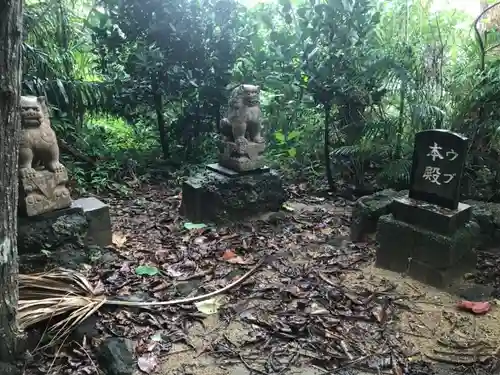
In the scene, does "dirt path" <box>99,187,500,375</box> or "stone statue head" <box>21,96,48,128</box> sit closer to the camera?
"dirt path" <box>99,187,500,375</box>

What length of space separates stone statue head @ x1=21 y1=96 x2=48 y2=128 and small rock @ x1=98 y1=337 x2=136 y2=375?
1781mm

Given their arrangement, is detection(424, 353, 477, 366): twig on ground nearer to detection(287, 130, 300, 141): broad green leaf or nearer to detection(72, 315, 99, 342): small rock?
detection(72, 315, 99, 342): small rock

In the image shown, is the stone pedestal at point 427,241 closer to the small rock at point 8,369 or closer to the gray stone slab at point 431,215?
the gray stone slab at point 431,215

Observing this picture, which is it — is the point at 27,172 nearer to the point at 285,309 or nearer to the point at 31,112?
the point at 31,112

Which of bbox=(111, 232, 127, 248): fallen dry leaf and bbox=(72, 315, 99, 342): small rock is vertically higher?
bbox=(111, 232, 127, 248): fallen dry leaf

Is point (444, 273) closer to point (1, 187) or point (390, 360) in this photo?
point (390, 360)

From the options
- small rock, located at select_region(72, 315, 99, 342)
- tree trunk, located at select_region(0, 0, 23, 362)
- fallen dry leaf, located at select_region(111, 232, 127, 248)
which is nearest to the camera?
tree trunk, located at select_region(0, 0, 23, 362)

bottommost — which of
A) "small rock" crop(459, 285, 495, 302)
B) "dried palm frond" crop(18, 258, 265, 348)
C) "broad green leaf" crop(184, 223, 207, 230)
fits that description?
"small rock" crop(459, 285, 495, 302)

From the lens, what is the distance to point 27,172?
357 centimetres

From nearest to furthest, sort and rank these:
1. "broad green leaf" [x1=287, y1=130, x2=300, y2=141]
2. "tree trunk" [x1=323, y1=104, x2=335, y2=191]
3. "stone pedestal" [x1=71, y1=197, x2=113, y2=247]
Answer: "stone pedestal" [x1=71, y1=197, x2=113, y2=247]
"tree trunk" [x1=323, y1=104, x2=335, y2=191]
"broad green leaf" [x1=287, y1=130, x2=300, y2=141]

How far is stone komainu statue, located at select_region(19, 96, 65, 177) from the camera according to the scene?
11.6ft

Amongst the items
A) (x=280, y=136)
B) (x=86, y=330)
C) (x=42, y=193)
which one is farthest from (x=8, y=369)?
(x=280, y=136)

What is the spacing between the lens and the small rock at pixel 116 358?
2559 mm

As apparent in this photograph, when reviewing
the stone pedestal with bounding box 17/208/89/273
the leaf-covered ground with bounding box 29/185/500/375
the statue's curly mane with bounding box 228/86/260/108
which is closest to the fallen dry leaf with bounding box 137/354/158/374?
the leaf-covered ground with bounding box 29/185/500/375
